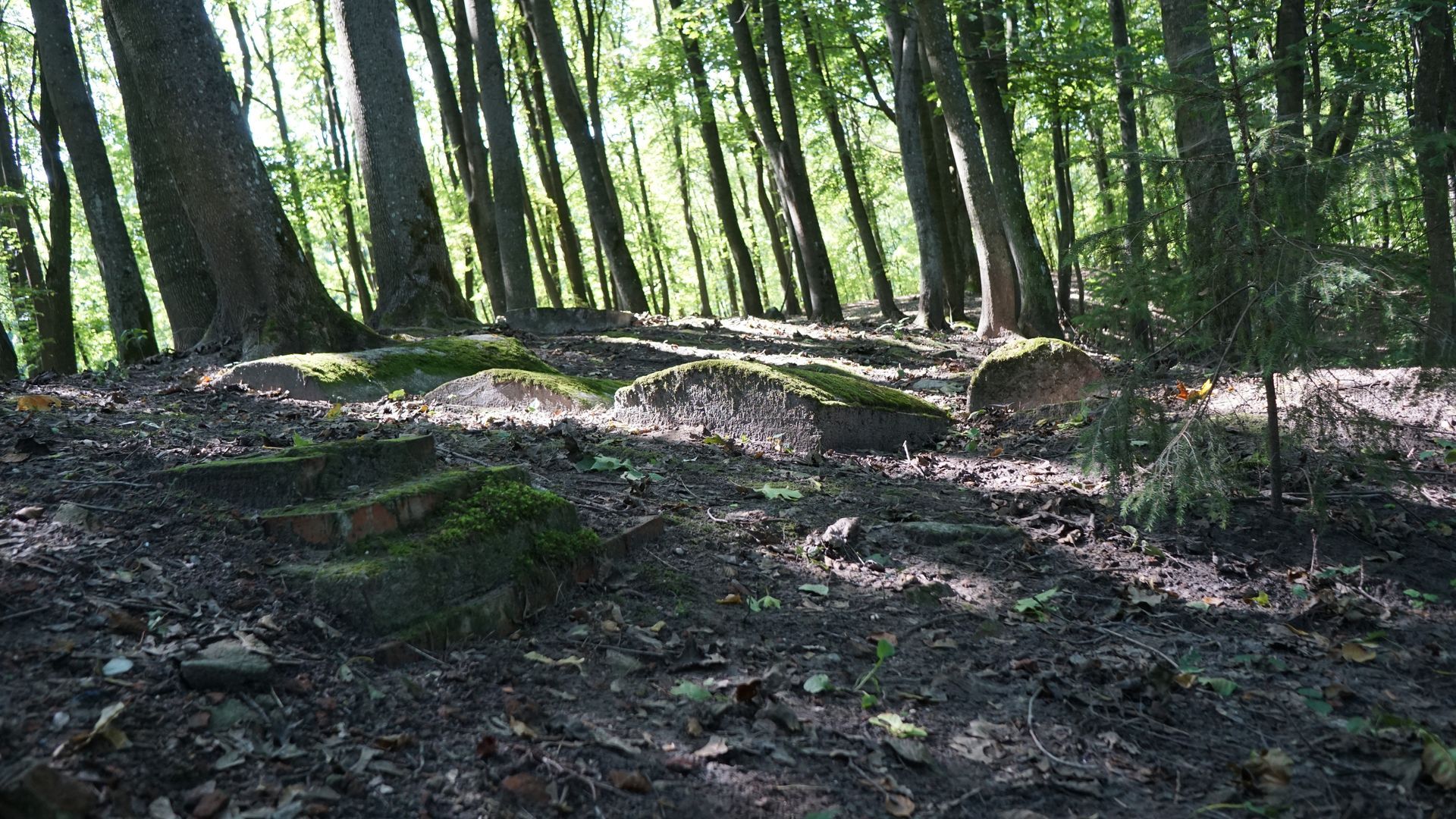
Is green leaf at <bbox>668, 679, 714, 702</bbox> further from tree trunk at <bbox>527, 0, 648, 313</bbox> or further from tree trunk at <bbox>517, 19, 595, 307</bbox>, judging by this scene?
tree trunk at <bbox>517, 19, 595, 307</bbox>

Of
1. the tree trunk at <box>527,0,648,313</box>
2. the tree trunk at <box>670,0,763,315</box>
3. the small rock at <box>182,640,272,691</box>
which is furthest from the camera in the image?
the tree trunk at <box>670,0,763,315</box>

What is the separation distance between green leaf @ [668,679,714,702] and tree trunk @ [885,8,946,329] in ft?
36.7

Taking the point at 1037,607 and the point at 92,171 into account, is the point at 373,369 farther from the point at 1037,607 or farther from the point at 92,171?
the point at 92,171

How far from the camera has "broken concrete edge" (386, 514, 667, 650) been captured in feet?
9.98

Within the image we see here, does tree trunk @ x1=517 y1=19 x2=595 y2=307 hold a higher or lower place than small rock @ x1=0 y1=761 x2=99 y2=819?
higher

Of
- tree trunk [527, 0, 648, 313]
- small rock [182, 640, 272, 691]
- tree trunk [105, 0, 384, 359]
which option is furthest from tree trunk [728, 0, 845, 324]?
small rock [182, 640, 272, 691]

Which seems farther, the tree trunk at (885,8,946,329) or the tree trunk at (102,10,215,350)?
the tree trunk at (885,8,946,329)

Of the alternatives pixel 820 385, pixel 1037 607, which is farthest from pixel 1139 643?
pixel 820 385

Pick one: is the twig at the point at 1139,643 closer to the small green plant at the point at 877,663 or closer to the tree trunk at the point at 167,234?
the small green plant at the point at 877,663

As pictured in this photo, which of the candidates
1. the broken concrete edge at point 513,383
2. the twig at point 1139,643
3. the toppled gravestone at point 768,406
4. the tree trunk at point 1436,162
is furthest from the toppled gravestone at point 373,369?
the tree trunk at point 1436,162

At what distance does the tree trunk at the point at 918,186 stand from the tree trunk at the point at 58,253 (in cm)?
1268

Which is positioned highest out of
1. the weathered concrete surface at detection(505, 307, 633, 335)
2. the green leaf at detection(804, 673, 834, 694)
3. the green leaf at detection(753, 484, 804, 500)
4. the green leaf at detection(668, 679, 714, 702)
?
the weathered concrete surface at detection(505, 307, 633, 335)

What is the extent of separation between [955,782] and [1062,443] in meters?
4.26

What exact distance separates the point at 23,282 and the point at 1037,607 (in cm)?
2217
